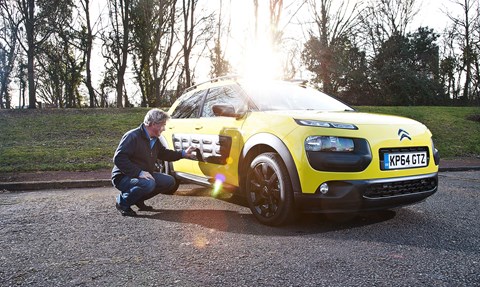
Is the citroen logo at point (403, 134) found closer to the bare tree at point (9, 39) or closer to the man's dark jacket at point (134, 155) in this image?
the man's dark jacket at point (134, 155)

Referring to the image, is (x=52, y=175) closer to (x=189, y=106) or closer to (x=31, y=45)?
(x=189, y=106)

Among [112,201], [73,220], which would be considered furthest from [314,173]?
[112,201]

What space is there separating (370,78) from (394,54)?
13.2 ft

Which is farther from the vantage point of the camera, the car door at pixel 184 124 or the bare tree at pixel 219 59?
the bare tree at pixel 219 59

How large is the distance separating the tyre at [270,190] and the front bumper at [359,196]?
160 mm

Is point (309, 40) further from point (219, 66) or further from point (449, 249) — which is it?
point (449, 249)

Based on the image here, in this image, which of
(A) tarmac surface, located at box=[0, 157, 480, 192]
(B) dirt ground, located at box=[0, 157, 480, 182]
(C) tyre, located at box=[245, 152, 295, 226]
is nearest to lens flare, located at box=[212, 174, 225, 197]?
(C) tyre, located at box=[245, 152, 295, 226]

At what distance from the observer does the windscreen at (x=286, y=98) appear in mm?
4592

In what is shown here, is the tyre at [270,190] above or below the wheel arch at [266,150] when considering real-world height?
below

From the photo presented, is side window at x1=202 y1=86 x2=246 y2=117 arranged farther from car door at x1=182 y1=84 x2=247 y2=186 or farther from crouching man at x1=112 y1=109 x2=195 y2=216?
crouching man at x1=112 y1=109 x2=195 y2=216

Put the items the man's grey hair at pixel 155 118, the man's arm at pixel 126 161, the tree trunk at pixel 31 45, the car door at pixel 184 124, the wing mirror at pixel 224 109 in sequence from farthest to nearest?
the tree trunk at pixel 31 45 → the car door at pixel 184 124 → the man's grey hair at pixel 155 118 → the man's arm at pixel 126 161 → the wing mirror at pixel 224 109

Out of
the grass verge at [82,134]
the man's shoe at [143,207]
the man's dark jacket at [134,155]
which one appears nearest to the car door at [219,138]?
the man's dark jacket at [134,155]

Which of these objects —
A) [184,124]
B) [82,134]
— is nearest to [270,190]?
[184,124]

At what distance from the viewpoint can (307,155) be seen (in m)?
3.67
